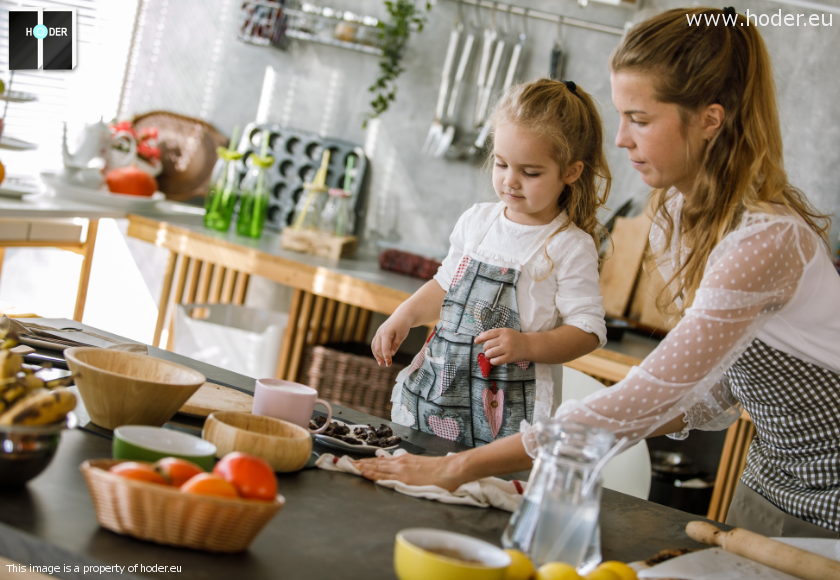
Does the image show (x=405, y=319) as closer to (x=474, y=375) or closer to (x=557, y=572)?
(x=474, y=375)

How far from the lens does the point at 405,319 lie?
1.48 metres

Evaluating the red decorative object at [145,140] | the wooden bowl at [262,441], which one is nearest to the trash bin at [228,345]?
the red decorative object at [145,140]

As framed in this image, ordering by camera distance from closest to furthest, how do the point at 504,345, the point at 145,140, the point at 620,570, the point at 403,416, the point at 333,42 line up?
the point at 620,570 < the point at 504,345 < the point at 403,416 < the point at 333,42 < the point at 145,140

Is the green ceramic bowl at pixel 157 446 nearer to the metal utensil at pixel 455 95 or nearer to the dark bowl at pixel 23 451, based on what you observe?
the dark bowl at pixel 23 451

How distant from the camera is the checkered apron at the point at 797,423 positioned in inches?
42.3

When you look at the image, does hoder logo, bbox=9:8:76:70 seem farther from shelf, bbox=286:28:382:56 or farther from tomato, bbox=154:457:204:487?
tomato, bbox=154:457:204:487

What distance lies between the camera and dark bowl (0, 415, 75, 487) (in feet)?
2.34

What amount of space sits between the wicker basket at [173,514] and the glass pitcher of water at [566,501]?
0.88 ft

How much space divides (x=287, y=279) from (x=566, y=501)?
6.34 ft

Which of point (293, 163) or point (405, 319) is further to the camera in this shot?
point (293, 163)

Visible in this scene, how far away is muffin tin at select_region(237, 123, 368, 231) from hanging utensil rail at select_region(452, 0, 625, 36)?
724mm

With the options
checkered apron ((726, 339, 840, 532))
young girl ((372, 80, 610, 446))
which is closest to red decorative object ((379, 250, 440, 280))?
young girl ((372, 80, 610, 446))

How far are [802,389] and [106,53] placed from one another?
10.3 ft

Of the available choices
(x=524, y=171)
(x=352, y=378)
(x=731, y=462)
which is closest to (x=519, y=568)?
(x=524, y=171)
